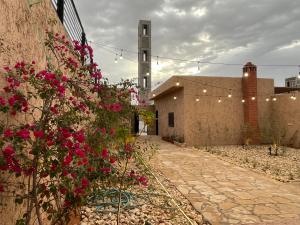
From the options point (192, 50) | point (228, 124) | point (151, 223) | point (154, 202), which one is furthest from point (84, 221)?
point (192, 50)

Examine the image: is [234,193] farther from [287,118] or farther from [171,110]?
[171,110]

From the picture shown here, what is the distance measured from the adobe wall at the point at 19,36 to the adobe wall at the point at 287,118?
1450 cm

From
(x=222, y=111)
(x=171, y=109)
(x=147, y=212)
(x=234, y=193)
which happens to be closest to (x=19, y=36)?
(x=147, y=212)

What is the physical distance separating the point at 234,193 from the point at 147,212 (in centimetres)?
235

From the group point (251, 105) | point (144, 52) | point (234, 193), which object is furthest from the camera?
point (144, 52)

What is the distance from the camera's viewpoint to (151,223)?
440 cm

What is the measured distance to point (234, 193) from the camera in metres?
6.09

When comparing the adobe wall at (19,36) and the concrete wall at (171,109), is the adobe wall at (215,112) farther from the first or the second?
the adobe wall at (19,36)

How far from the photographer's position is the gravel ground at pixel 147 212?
445cm

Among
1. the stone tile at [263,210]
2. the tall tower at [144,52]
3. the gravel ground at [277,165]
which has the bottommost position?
the stone tile at [263,210]

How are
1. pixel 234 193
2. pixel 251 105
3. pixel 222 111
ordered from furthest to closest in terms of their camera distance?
1. pixel 222 111
2. pixel 251 105
3. pixel 234 193

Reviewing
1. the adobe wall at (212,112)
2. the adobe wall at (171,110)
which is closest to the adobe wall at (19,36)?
the adobe wall at (212,112)

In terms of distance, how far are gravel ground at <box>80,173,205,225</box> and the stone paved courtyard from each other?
0.87 feet

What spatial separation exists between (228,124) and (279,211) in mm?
11446
